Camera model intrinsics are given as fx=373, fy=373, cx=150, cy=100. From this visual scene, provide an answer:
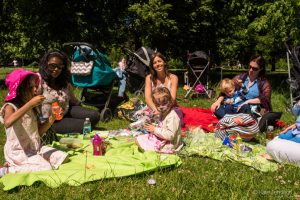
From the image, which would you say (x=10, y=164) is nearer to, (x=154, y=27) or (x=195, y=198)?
(x=195, y=198)

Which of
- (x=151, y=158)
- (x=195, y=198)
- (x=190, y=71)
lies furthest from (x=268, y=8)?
(x=195, y=198)

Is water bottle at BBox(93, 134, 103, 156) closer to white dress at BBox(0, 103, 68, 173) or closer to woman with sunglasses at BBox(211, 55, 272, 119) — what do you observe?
white dress at BBox(0, 103, 68, 173)

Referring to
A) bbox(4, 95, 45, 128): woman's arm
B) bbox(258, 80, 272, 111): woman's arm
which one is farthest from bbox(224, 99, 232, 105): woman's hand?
bbox(4, 95, 45, 128): woman's arm

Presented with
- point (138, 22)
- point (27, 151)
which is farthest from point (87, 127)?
point (138, 22)

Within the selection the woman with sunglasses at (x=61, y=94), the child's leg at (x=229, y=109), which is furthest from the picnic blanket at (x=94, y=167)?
the child's leg at (x=229, y=109)

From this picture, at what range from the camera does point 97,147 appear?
15.2 feet

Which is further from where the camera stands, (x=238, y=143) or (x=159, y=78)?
(x=159, y=78)

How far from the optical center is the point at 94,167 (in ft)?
13.2

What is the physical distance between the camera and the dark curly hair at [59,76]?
5.40 meters

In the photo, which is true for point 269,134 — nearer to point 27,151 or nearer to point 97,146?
point 97,146

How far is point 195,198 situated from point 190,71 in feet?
25.2

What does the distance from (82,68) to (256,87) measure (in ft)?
10.1

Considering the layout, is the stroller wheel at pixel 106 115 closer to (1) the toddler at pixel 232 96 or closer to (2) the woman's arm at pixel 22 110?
(1) the toddler at pixel 232 96

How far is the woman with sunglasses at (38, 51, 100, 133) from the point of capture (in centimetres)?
536
